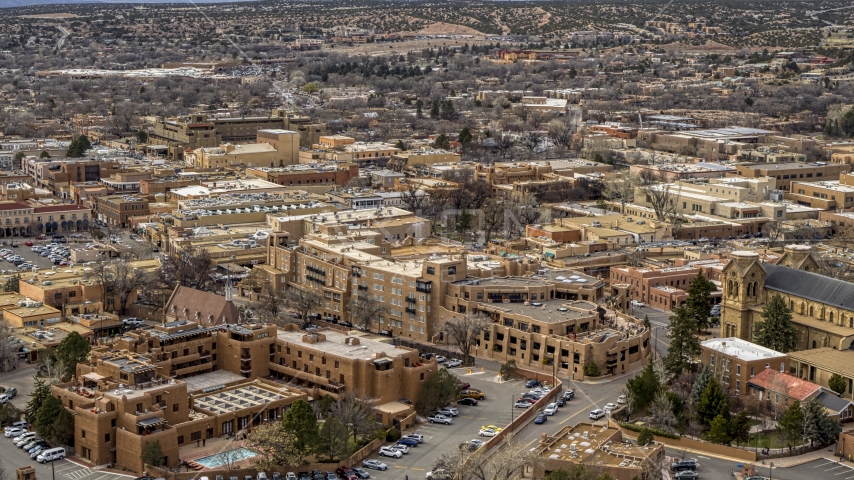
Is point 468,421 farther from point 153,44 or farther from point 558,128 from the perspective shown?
point 153,44

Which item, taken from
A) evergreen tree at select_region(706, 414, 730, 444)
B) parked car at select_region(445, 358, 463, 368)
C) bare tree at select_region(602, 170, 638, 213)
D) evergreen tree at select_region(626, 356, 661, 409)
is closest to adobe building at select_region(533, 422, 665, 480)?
evergreen tree at select_region(706, 414, 730, 444)

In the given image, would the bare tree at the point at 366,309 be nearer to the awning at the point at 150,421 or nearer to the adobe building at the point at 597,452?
the adobe building at the point at 597,452

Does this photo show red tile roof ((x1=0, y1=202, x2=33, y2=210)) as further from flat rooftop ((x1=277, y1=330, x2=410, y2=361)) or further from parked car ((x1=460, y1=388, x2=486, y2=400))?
parked car ((x1=460, y1=388, x2=486, y2=400))

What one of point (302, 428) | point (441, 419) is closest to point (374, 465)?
point (302, 428)

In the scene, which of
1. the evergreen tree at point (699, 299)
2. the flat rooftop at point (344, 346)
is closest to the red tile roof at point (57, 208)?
the flat rooftop at point (344, 346)

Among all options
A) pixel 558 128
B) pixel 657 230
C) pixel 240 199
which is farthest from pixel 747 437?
pixel 558 128
